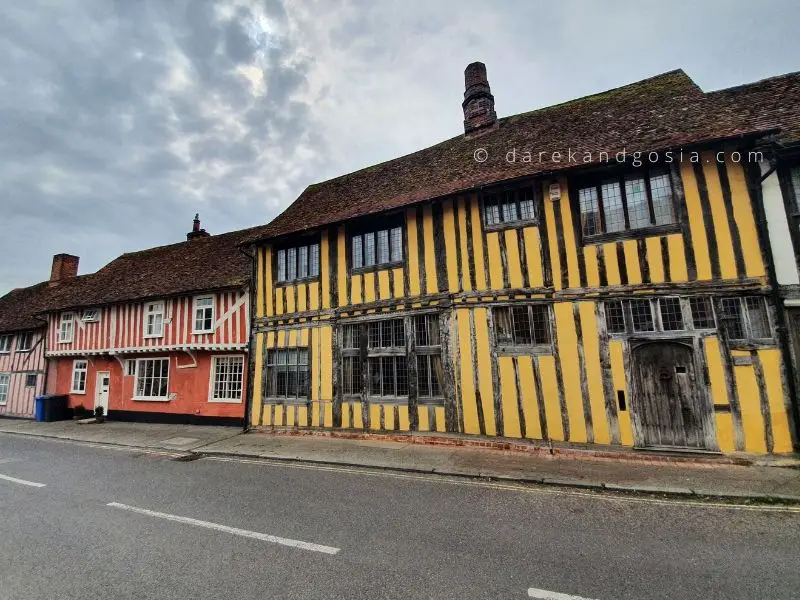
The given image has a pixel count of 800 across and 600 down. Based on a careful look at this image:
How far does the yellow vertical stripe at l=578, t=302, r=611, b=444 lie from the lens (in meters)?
8.35

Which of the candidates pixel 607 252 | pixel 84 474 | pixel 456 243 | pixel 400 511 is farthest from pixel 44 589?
pixel 607 252

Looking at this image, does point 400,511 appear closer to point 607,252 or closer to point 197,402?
point 607,252

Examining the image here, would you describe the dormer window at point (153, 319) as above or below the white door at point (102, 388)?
above

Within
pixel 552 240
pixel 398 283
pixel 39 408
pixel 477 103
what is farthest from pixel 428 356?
pixel 39 408

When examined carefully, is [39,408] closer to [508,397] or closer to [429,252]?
[429,252]

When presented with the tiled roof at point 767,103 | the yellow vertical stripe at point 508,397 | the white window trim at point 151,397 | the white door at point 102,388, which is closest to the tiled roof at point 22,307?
the white door at point 102,388

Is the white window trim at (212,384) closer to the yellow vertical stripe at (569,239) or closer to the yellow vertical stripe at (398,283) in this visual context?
the yellow vertical stripe at (398,283)

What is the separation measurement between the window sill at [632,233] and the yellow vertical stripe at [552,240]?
681mm

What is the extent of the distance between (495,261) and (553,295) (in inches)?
67.2

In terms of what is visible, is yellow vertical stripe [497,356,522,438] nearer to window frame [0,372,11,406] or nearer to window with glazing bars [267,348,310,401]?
window with glazing bars [267,348,310,401]

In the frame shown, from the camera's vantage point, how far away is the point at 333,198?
14.1 m

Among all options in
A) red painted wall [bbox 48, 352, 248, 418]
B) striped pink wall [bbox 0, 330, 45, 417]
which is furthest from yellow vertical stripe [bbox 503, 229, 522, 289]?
striped pink wall [bbox 0, 330, 45, 417]

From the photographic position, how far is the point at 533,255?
9445 millimetres

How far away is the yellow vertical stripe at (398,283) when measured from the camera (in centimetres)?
1093
